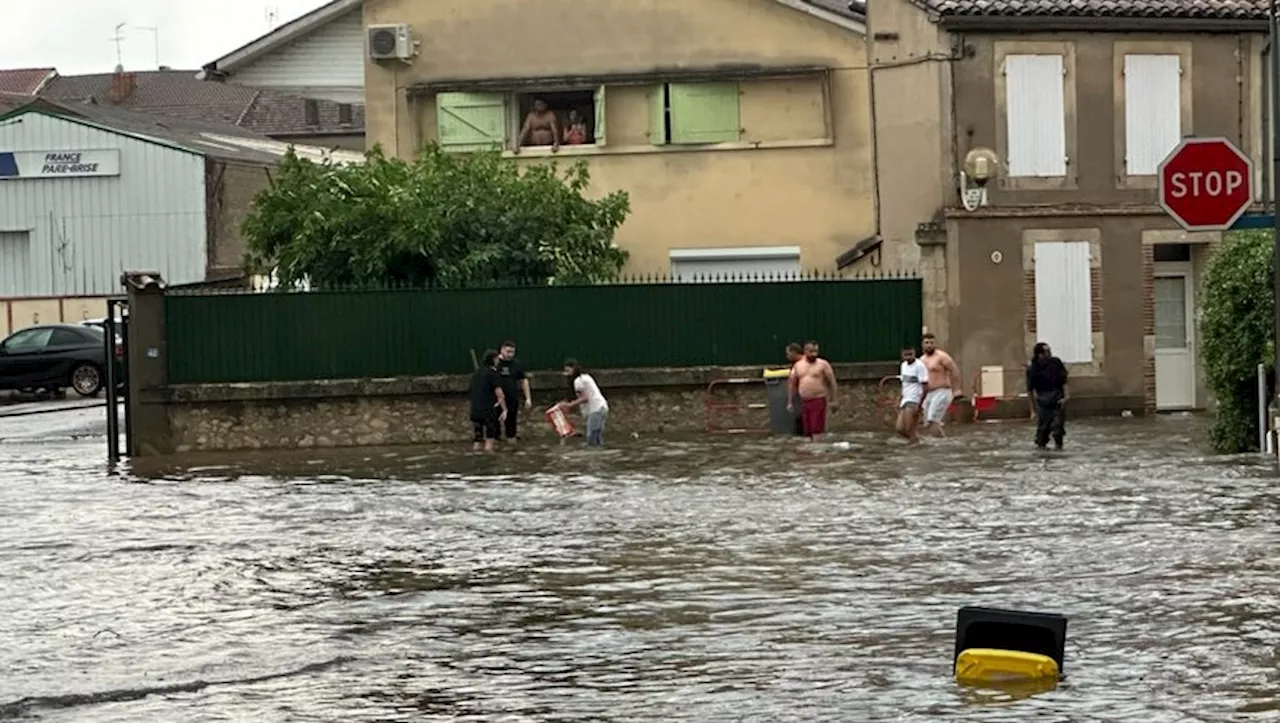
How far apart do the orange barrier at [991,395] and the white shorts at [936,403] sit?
3.59 metres

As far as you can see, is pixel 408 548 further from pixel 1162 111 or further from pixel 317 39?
pixel 317 39

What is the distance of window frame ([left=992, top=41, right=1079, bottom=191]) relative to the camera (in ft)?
113

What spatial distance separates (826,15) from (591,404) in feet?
37.5

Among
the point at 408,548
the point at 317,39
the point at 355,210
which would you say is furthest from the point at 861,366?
the point at 317,39

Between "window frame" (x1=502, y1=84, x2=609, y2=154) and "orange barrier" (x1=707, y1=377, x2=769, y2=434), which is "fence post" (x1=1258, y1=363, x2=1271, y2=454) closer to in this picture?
"orange barrier" (x1=707, y1=377, x2=769, y2=434)

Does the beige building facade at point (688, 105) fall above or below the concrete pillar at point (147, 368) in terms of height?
above

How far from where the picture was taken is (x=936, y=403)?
3036cm

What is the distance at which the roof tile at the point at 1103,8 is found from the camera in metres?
34.0

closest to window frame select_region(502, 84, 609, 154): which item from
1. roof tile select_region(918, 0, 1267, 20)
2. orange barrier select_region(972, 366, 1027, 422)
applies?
roof tile select_region(918, 0, 1267, 20)

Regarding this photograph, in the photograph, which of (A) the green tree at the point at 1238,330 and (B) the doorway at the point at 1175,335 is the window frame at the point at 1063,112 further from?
(A) the green tree at the point at 1238,330

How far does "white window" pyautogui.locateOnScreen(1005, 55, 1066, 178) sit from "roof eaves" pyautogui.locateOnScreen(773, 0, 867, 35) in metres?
5.20

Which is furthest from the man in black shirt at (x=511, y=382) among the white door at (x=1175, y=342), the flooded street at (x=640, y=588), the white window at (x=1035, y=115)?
the white door at (x=1175, y=342)

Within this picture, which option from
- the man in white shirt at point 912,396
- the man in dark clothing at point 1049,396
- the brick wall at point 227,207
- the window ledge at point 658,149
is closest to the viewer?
the man in dark clothing at point 1049,396

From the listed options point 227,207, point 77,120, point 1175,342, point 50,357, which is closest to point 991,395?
point 1175,342
